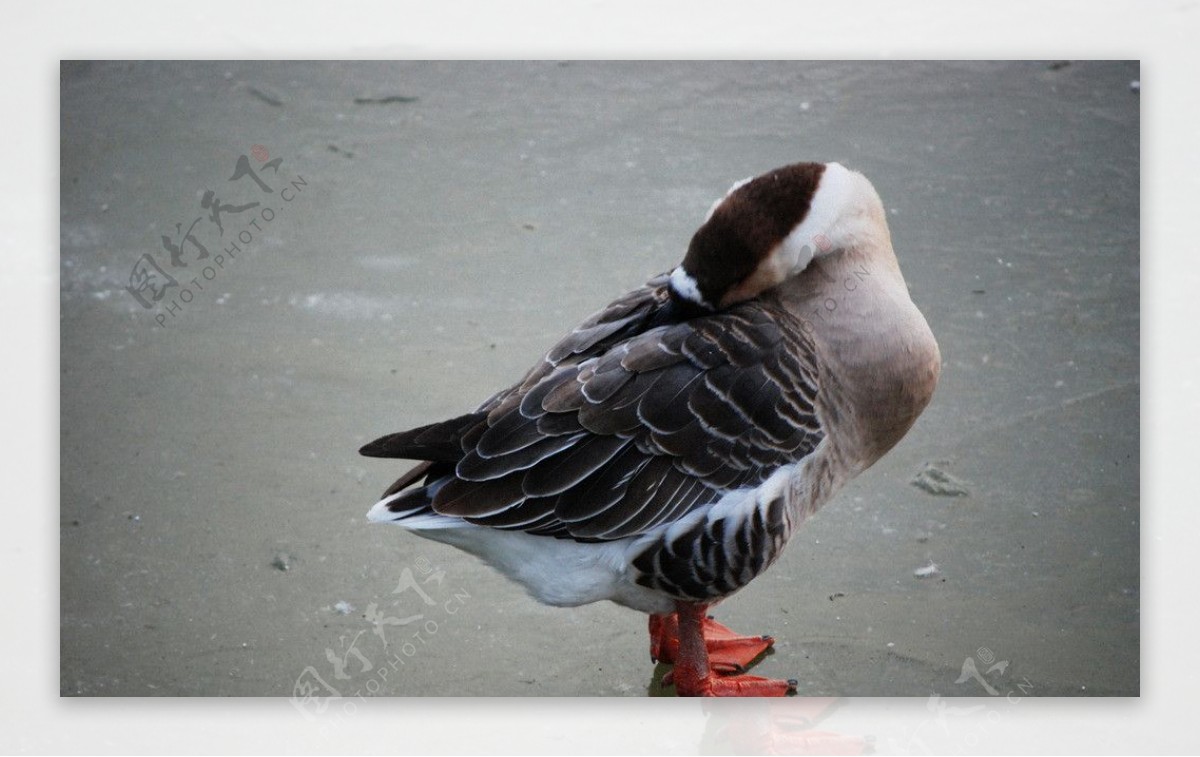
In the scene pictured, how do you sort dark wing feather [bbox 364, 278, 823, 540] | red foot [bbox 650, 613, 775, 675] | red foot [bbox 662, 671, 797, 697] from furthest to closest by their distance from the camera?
1. red foot [bbox 650, 613, 775, 675]
2. red foot [bbox 662, 671, 797, 697]
3. dark wing feather [bbox 364, 278, 823, 540]

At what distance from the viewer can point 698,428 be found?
2.46 metres

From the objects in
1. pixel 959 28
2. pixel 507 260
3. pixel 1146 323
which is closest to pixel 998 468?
pixel 1146 323

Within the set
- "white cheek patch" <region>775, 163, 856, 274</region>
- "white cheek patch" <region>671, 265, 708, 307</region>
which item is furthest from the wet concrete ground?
"white cheek patch" <region>671, 265, 708, 307</region>

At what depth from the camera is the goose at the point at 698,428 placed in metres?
2.45

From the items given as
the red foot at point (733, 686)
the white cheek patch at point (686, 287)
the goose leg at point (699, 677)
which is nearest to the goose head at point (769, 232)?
the white cheek patch at point (686, 287)

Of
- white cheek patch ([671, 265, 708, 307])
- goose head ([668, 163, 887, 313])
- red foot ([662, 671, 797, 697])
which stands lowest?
red foot ([662, 671, 797, 697])

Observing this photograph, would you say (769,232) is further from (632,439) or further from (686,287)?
(632,439)

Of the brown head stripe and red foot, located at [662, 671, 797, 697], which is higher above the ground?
the brown head stripe

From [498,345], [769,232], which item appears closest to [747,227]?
[769,232]

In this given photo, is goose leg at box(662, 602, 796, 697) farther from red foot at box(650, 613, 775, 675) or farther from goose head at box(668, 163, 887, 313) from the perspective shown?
Answer: goose head at box(668, 163, 887, 313)

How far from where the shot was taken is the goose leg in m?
2.62

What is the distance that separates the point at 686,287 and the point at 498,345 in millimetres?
995

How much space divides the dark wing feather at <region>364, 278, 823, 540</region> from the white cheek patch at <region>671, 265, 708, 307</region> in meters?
0.05

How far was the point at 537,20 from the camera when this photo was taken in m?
2.97
